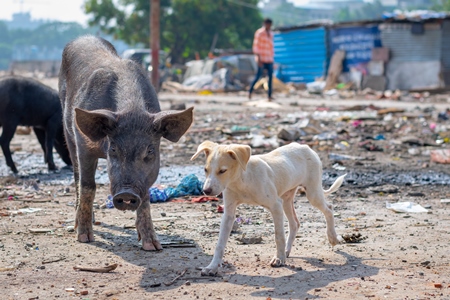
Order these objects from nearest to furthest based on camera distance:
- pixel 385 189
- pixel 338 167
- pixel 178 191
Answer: pixel 178 191 → pixel 385 189 → pixel 338 167

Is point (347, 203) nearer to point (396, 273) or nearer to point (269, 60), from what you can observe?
point (396, 273)

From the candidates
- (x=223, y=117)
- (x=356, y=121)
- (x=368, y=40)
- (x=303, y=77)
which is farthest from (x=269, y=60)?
(x=303, y=77)

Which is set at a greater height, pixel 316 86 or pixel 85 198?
pixel 85 198

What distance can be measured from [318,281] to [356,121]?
383 inches

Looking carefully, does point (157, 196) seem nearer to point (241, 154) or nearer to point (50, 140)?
point (241, 154)

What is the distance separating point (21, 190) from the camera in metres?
8.39

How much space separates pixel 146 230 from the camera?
18.5ft

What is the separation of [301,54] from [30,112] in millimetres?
22660

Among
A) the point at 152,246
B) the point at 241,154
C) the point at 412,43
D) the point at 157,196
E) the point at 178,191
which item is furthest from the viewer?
the point at 412,43

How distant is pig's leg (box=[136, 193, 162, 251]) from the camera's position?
5.60 meters

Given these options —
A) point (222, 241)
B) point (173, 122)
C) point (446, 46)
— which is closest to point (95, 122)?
point (173, 122)

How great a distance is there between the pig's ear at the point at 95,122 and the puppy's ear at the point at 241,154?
1.02m

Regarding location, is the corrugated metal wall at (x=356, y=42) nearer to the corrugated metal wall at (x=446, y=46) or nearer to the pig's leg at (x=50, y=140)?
the corrugated metal wall at (x=446, y=46)

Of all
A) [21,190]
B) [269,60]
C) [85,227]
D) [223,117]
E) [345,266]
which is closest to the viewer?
[345,266]
